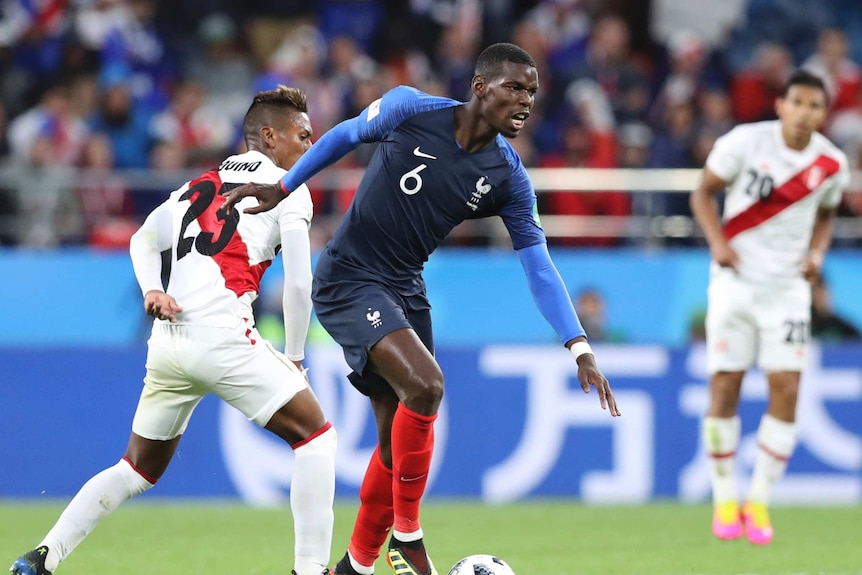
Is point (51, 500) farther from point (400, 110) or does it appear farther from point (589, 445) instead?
point (400, 110)

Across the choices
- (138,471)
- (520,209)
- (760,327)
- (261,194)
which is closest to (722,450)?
(760,327)

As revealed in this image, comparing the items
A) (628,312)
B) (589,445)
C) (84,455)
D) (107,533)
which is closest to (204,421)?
(84,455)

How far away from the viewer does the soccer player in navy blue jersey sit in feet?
18.3

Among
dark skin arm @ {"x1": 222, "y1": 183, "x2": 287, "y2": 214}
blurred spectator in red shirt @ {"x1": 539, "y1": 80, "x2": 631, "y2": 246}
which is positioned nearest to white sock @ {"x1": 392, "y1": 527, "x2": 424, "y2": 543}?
dark skin arm @ {"x1": 222, "y1": 183, "x2": 287, "y2": 214}

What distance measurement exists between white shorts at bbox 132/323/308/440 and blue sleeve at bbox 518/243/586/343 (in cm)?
107

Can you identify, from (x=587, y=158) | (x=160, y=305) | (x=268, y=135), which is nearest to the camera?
(x=160, y=305)

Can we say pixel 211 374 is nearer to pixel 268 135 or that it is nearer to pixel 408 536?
pixel 408 536

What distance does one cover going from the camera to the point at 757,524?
812 centimetres

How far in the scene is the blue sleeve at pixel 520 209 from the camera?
593 cm

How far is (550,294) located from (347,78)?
8.17 meters

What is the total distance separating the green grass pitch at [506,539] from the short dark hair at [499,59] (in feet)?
8.04

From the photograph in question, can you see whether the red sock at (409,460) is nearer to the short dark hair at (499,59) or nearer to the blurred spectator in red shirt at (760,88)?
the short dark hair at (499,59)

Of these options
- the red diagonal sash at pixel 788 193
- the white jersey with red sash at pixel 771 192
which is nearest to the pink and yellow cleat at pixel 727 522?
the white jersey with red sash at pixel 771 192

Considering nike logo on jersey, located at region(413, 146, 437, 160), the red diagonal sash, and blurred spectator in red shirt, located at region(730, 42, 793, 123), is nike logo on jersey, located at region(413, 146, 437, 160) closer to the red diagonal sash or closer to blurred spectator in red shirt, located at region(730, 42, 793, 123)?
the red diagonal sash
